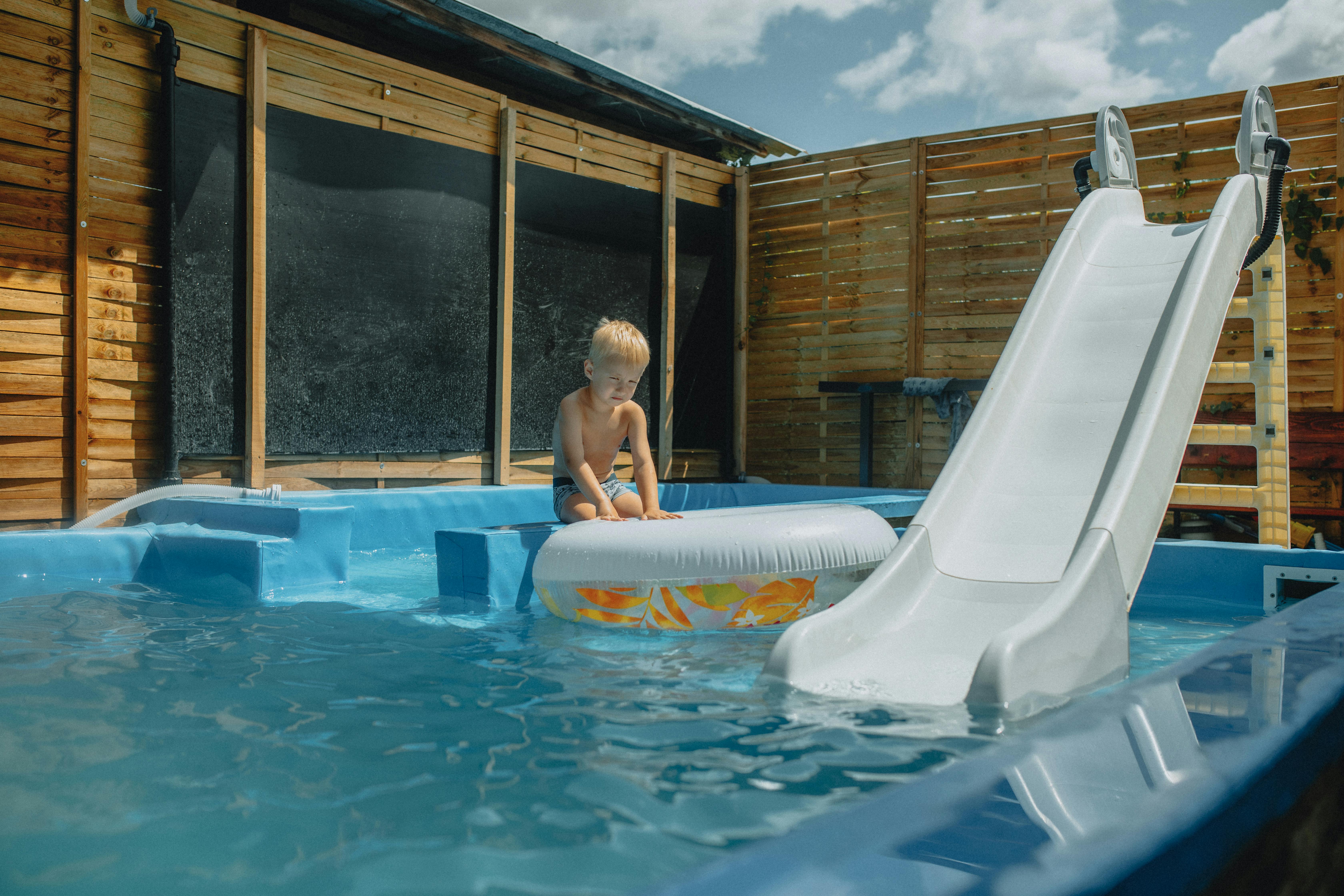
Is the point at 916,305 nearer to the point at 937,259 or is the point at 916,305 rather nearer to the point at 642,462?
the point at 937,259

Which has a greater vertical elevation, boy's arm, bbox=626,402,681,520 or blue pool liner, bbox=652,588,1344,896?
boy's arm, bbox=626,402,681,520

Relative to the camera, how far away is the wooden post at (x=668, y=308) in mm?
8188

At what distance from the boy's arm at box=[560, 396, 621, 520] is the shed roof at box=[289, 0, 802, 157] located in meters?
3.61

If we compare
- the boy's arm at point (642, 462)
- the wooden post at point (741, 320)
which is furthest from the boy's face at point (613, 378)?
the wooden post at point (741, 320)

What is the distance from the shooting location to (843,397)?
8.05 metres

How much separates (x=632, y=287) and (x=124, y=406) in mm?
4080

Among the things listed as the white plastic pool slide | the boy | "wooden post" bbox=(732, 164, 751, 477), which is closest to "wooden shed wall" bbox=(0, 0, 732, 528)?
the boy

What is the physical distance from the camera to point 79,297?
4.91m

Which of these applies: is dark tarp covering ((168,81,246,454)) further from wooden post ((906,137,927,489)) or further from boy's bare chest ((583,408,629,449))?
wooden post ((906,137,927,489))

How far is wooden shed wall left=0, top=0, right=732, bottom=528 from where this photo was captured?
187 inches

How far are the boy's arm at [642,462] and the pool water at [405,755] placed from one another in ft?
3.40

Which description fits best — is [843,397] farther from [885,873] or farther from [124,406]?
[885,873]

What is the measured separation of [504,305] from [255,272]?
1850 millimetres

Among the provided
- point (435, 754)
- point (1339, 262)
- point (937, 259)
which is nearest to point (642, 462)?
point (435, 754)
